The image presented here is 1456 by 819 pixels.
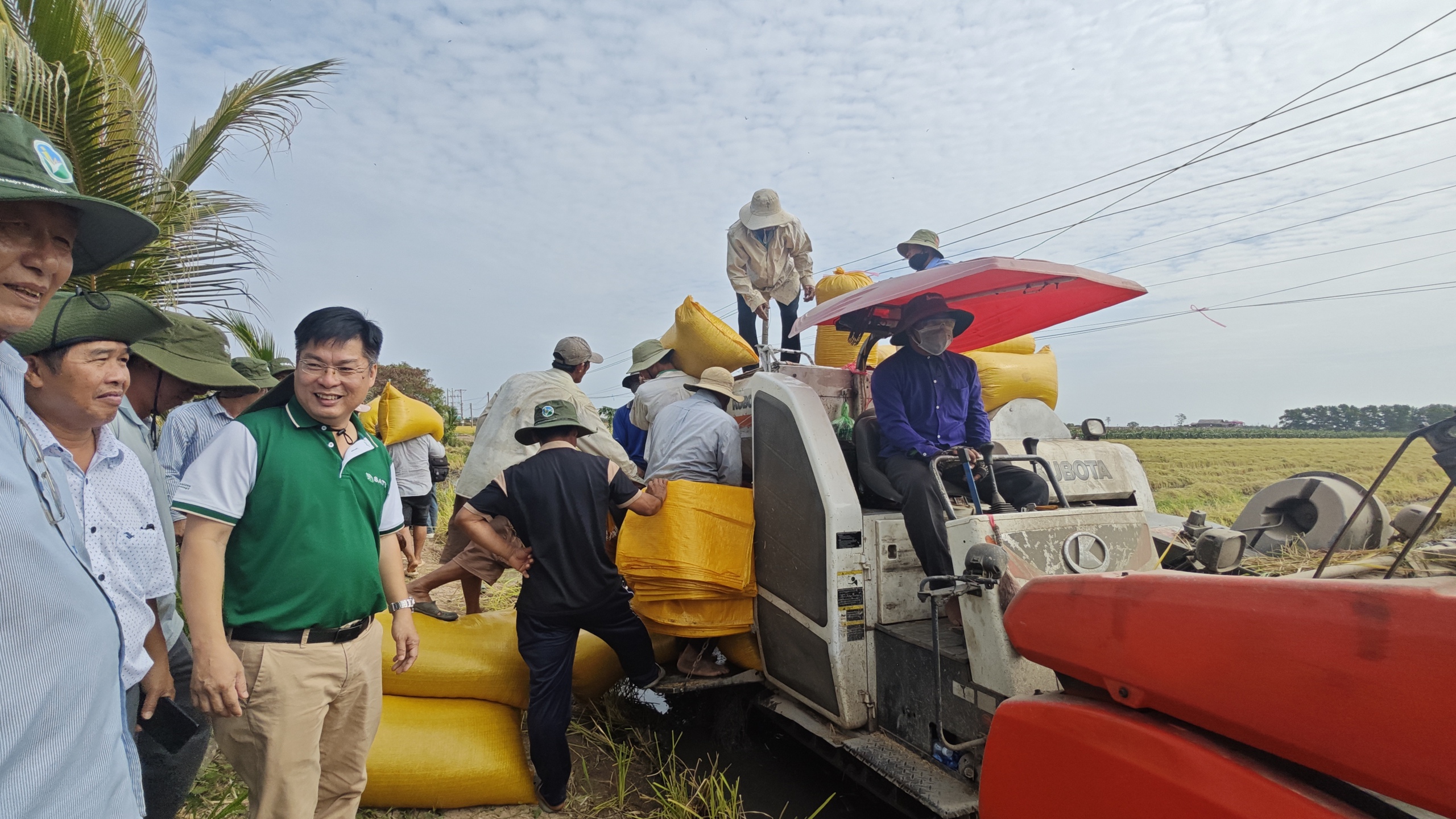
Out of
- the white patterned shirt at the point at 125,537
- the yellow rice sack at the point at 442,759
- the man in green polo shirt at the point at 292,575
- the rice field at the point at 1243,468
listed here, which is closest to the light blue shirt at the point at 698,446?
the yellow rice sack at the point at 442,759

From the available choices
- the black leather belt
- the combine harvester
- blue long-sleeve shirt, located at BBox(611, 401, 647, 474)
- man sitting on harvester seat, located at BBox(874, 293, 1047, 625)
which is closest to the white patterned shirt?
the black leather belt

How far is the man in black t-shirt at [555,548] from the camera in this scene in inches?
131

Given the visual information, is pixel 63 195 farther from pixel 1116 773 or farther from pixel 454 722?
pixel 454 722

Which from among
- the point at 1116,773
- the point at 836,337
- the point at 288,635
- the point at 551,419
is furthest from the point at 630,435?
the point at 1116,773

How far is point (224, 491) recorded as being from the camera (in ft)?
6.56

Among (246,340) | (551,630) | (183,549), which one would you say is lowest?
(551,630)

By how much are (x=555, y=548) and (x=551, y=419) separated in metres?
0.59

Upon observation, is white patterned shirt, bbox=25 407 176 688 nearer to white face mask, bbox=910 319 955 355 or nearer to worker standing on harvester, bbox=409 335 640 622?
worker standing on harvester, bbox=409 335 640 622

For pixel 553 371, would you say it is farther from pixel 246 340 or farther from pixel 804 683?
pixel 246 340

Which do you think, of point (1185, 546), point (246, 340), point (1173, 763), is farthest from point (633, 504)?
point (246, 340)

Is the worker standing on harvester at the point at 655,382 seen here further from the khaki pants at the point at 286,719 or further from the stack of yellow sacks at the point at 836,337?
the khaki pants at the point at 286,719

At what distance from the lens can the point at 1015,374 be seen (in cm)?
560

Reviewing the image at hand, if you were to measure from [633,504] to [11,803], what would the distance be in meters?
2.52

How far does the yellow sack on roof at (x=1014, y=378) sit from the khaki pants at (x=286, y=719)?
15.0ft
